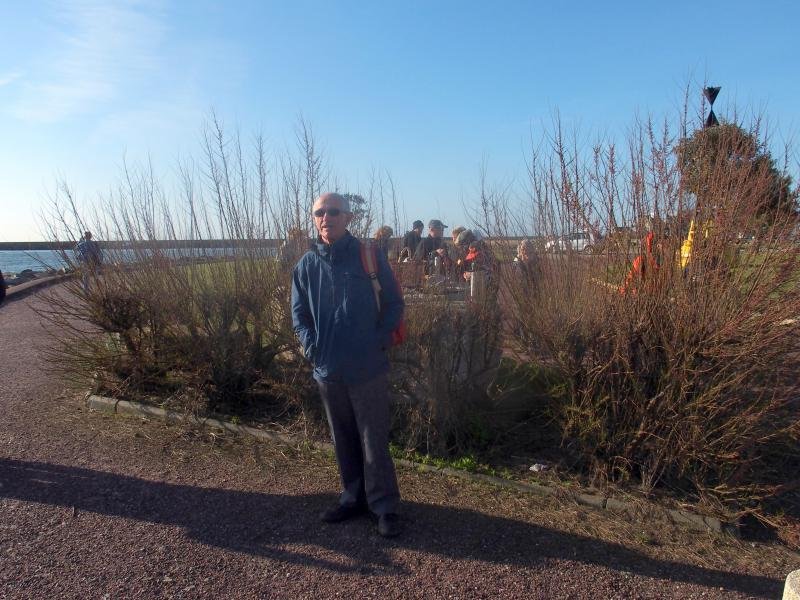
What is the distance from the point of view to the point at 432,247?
6289mm

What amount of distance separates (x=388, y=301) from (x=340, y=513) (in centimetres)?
141

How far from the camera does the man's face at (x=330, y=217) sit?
3.96 metres

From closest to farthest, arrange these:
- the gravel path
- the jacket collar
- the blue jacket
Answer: the gravel path < the blue jacket < the jacket collar

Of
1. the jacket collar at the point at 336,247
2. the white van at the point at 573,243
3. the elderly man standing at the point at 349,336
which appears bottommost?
the elderly man standing at the point at 349,336

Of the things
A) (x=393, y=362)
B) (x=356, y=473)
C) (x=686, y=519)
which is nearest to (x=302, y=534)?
(x=356, y=473)

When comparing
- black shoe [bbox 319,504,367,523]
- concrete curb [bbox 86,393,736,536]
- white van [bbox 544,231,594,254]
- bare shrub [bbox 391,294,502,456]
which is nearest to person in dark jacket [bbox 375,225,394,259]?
bare shrub [bbox 391,294,502,456]

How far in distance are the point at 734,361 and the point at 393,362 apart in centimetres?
251

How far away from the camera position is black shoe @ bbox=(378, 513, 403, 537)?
3.93m

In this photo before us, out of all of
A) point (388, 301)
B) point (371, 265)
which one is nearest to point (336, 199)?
point (371, 265)

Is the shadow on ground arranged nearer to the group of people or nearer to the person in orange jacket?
the person in orange jacket

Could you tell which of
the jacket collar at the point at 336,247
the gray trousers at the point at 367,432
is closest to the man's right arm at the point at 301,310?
the jacket collar at the point at 336,247

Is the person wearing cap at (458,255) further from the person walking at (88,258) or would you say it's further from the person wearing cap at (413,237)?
the person walking at (88,258)

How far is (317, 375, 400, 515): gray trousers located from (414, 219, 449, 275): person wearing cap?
6.31ft

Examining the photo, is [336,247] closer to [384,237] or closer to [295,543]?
[295,543]
